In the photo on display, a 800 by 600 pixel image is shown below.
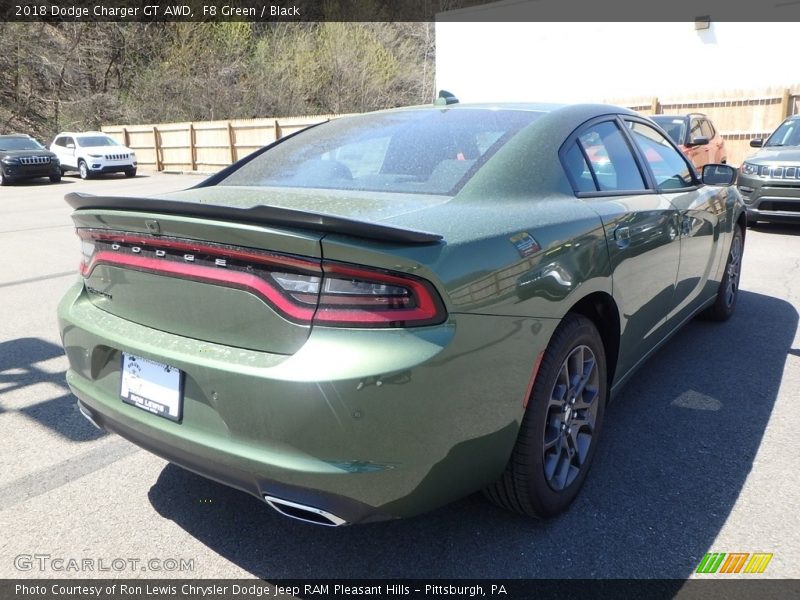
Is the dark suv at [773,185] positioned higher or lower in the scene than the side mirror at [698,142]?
lower

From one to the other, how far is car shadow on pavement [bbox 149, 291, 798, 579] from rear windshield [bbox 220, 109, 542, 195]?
1.30 meters

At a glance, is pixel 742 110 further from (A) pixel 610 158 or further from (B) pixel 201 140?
(B) pixel 201 140

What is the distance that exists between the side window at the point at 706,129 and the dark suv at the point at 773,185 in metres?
2.65

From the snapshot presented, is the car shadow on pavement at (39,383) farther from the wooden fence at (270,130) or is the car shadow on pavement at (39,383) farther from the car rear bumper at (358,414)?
the wooden fence at (270,130)

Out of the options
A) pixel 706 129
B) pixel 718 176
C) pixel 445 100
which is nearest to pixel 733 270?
pixel 718 176

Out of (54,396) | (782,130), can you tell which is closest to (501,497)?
(54,396)

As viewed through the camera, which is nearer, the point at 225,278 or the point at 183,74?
the point at 225,278

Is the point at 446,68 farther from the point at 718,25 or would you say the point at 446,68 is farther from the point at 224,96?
the point at 224,96

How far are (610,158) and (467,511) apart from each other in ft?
5.84

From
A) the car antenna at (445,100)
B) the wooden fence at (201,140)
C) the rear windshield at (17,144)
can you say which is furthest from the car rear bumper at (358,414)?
the rear windshield at (17,144)

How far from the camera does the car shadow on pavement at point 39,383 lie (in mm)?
3311

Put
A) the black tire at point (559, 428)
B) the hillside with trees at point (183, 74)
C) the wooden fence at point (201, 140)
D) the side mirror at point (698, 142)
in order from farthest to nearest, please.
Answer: the hillside with trees at point (183, 74) → the wooden fence at point (201, 140) → the side mirror at point (698, 142) → the black tire at point (559, 428)

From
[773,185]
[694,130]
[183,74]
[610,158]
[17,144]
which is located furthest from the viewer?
[183,74]

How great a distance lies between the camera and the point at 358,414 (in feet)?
5.85
